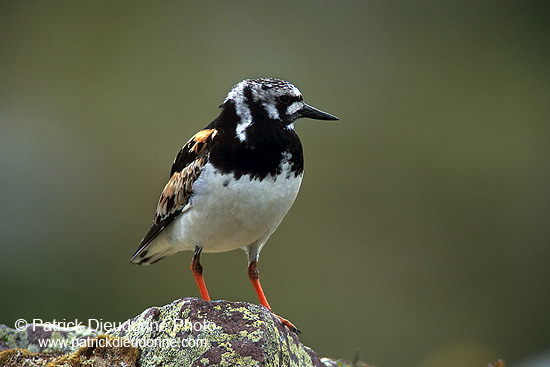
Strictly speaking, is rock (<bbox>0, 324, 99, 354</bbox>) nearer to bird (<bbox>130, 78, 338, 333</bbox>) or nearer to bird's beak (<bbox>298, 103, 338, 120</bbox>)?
bird (<bbox>130, 78, 338, 333</bbox>)

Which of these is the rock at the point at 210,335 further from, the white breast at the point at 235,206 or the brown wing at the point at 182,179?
the brown wing at the point at 182,179

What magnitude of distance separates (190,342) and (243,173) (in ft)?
6.24

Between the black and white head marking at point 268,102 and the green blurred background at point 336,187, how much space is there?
9.56 metres

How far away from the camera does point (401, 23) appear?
1184 inches

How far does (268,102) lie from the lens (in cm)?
745

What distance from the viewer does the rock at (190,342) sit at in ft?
19.0

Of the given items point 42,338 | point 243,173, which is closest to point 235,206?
point 243,173

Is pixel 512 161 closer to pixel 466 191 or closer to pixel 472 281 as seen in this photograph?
pixel 466 191

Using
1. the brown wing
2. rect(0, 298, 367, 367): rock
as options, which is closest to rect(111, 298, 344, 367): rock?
rect(0, 298, 367, 367): rock

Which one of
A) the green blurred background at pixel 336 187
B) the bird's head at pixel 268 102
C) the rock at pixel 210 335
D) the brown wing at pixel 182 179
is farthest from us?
the green blurred background at pixel 336 187

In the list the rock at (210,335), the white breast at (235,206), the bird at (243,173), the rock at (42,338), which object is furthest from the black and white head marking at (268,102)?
the rock at (42,338)

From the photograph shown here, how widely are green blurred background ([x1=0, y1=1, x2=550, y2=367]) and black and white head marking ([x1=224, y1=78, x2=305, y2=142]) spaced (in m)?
9.56

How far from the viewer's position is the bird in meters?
7.09

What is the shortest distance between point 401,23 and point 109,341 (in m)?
26.3
